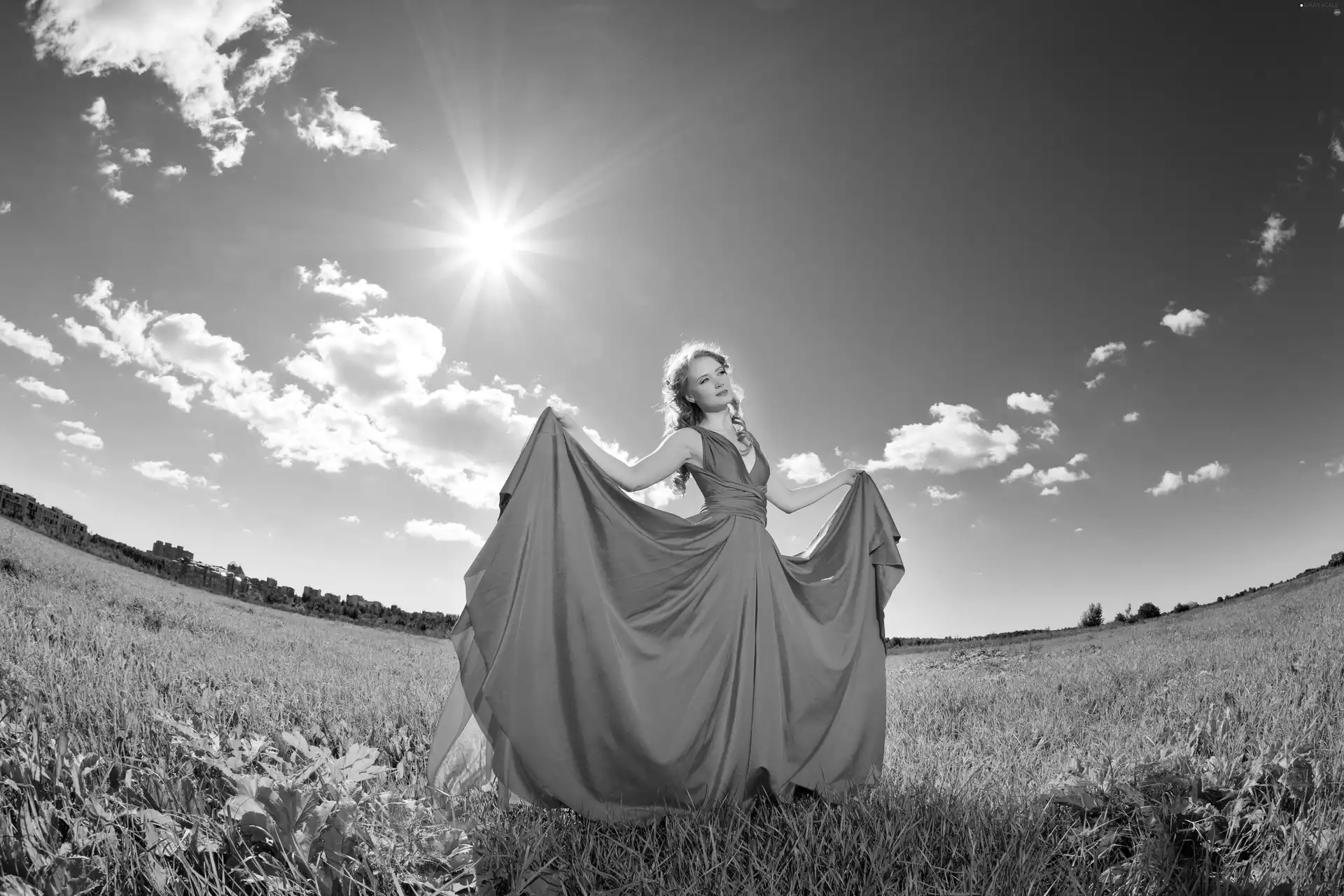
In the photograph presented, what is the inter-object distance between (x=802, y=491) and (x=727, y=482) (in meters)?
1.00

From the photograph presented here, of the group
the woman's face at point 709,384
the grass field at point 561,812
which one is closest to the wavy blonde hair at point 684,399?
the woman's face at point 709,384

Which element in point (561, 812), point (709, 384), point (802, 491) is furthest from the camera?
point (802, 491)

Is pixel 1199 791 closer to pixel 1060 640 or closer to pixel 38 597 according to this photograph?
pixel 38 597

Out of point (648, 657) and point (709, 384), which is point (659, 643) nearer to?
point (648, 657)

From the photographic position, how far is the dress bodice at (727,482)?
4.38m

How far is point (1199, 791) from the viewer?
3135 millimetres

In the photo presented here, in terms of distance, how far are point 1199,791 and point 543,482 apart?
11.9 ft

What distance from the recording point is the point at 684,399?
497cm

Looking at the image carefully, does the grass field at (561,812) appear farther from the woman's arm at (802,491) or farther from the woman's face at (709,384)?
the woman's face at (709,384)

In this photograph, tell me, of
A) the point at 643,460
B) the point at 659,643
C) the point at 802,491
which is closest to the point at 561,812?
the point at 659,643

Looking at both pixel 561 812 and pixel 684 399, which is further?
pixel 684 399

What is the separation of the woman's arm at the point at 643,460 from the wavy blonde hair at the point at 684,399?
0.27 meters

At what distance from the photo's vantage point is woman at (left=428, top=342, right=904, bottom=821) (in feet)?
11.3

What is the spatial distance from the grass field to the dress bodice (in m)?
1.77
